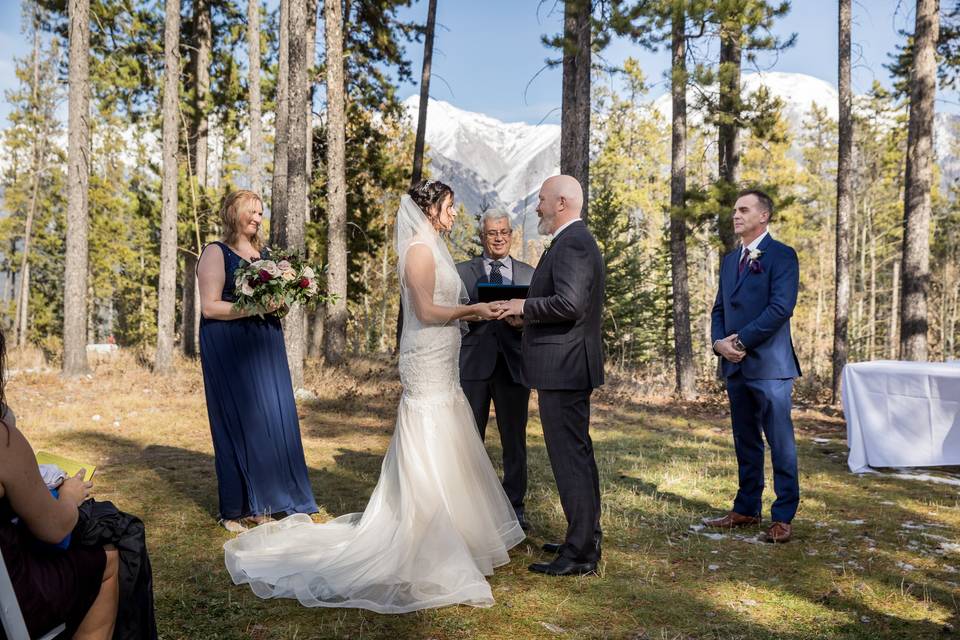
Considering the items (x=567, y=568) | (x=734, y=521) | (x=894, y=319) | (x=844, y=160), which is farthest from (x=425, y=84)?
(x=894, y=319)

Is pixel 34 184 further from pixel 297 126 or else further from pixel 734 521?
pixel 734 521

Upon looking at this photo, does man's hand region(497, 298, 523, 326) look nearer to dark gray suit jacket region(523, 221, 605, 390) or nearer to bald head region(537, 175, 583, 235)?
dark gray suit jacket region(523, 221, 605, 390)

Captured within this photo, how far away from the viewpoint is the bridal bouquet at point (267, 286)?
17.3ft

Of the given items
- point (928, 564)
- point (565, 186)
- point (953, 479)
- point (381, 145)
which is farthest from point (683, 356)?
point (381, 145)

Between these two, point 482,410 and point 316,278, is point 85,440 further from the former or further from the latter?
point 482,410

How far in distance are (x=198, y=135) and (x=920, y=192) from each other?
17309mm

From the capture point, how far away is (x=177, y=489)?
22.1 feet

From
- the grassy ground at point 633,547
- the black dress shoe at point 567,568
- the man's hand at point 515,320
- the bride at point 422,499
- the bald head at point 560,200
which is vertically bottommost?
the grassy ground at point 633,547

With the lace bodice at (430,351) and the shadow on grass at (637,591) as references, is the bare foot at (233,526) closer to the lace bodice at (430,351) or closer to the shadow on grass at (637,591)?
the shadow on grass at (637,591)

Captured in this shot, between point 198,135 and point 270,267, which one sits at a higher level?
point 198,135

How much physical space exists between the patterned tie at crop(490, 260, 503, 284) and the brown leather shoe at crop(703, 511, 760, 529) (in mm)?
2658

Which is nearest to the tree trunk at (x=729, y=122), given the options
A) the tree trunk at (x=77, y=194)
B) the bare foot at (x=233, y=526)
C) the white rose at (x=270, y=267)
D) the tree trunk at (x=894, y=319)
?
the white rose at (x=270, y=267)

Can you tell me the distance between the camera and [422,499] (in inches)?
175

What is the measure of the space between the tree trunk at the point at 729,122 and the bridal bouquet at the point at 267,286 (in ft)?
34.2
